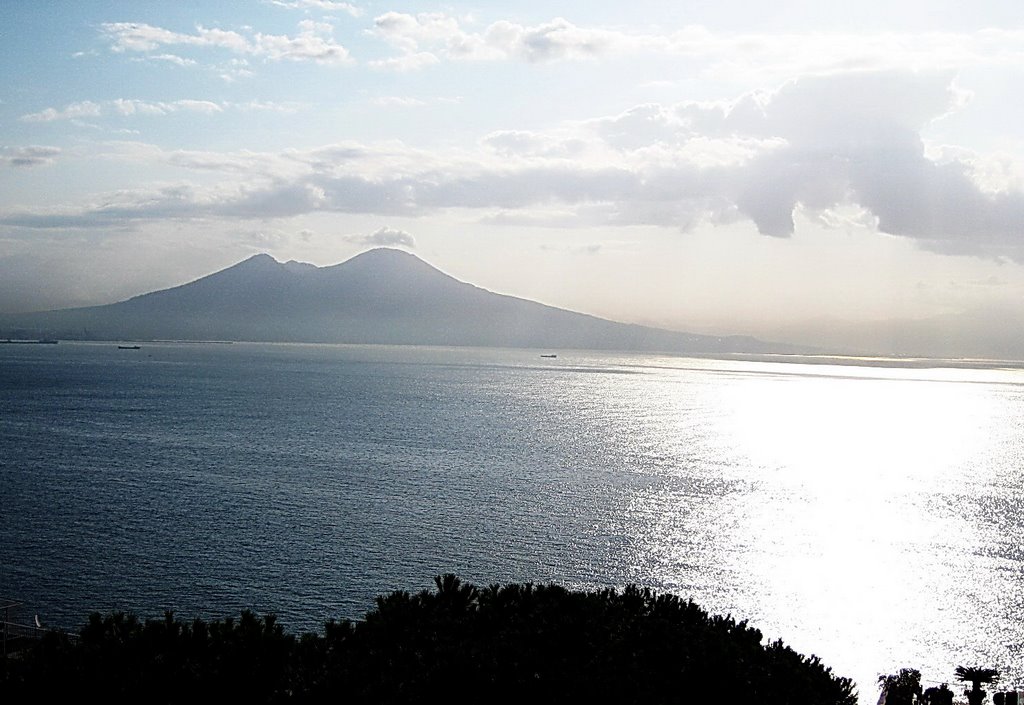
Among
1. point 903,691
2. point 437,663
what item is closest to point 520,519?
point 903,691

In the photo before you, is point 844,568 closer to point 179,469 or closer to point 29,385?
point 179,469

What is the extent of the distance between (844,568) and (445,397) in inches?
3878

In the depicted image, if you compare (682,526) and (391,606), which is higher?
(391,606)

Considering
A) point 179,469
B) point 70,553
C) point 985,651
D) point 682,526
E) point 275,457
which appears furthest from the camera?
point 275,457

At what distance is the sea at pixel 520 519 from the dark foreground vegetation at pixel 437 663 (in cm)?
1746

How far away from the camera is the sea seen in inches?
1448

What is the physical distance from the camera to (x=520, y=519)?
52.3 m

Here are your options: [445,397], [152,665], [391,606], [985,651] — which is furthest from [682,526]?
[445,397]

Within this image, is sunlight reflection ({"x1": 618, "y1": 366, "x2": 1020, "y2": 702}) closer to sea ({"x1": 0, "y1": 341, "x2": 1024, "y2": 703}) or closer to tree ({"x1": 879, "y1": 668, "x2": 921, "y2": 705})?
sea ({"x1": 0, "y1": 341, "x2": 1024, "y2": 703})

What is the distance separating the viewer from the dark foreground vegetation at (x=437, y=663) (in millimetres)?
14633

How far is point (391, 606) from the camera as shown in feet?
61.4

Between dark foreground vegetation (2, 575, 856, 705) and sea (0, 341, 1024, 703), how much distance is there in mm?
17463

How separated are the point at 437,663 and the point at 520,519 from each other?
124 feet

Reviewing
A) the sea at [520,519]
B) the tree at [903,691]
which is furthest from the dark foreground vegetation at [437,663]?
the sea at [520,519]
